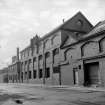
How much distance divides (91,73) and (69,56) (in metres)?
5.69

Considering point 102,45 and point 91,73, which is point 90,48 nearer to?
point 102,45

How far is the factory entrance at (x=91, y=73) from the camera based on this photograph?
25219mm

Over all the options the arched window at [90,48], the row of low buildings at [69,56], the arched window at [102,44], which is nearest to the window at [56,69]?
the row of low buildings at [69,56]

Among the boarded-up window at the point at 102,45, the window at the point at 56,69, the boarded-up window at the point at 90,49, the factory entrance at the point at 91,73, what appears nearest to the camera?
the boarded-up window at the point at 102,45

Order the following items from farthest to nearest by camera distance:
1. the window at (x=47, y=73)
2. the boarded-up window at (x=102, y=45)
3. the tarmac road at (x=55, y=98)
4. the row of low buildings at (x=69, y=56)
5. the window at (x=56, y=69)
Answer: the window at (x=47, y=73) < the window at (x=56, y=69) < the row of low buildings at (x=69, y=56) < the boarded-up window at (x=102, y=45) < the tarmac road at (x=55, y=98)

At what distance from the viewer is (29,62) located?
1893 inches

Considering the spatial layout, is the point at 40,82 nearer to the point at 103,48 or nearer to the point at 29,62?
the point at 29,62

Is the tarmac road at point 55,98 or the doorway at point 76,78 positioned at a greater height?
the doorway at point 76,78

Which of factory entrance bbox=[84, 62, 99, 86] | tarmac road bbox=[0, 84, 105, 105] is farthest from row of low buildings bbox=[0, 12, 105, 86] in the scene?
tarmac road bbox=[0, 84, 105, 105]

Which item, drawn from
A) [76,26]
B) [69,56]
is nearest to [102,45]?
[69,56]

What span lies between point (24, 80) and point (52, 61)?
1821 cm

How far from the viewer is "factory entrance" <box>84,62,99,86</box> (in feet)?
82.7

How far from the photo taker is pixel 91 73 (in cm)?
2598

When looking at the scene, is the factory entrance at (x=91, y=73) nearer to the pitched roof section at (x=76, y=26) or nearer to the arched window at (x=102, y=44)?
the arched window at (x=102, y=44)
